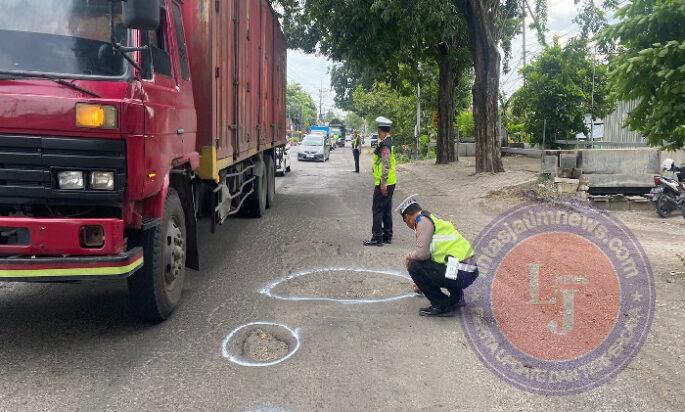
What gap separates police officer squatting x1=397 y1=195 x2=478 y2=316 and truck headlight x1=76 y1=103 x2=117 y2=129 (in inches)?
98.5

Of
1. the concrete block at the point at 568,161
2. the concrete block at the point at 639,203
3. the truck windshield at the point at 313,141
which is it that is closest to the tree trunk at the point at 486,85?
the concrete block at the point at 568,161

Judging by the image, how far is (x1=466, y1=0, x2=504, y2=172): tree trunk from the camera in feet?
54.0

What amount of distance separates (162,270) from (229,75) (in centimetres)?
303

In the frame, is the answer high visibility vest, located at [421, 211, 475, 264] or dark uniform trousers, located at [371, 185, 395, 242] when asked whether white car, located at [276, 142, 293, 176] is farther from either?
high visibility vest, located at [421, 211, 475, 264]

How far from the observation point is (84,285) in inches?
231

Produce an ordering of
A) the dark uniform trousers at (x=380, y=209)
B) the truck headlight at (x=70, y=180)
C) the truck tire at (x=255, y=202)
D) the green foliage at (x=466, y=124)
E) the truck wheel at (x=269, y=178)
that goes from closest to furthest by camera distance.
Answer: the truck headlight at (x=70, y=180)
the dark uniform trousers at (x=380, y=209)
the truck tire at (x=255, y=202)
the truck wheel at (x=269, y=178)
the green foliage at (x=466, y=124)

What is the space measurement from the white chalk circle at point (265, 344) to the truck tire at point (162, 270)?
2.00ft

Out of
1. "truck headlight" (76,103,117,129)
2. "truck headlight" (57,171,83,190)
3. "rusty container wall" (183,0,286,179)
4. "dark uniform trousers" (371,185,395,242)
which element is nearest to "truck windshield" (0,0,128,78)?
"truck headlight" (76,103,117,129)

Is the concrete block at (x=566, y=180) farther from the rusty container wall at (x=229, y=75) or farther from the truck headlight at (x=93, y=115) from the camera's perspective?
the truck headlight at (x=93, y=115)

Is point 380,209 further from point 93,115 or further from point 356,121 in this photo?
point 356,121

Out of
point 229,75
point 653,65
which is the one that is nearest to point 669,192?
point 653,65

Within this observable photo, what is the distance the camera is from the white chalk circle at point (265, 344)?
4.23 m

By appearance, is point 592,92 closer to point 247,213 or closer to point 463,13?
point 463,13

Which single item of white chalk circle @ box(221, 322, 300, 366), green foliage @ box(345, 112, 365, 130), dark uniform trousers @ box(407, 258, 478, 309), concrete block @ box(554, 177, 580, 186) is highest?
green foliage @ box(345, 112, 365, 130)
